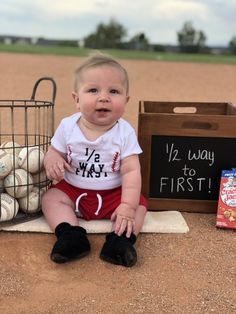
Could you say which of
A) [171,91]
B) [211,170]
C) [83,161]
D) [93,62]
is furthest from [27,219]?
[171,91]

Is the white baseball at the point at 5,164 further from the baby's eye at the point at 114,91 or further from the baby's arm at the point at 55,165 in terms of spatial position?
the baby's eye at the point at 114,91

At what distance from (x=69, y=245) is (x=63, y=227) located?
0.74ft

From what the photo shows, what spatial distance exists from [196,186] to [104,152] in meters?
0.85

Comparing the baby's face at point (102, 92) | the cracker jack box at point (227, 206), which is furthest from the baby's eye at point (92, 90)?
the cracker jack box at point (227, 206)

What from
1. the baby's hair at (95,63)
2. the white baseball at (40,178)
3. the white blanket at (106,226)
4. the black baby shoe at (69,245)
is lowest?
the white blanket at (106,226)

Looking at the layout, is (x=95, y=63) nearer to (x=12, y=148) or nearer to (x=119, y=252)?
(x=12, y=148)

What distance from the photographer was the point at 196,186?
3.76m

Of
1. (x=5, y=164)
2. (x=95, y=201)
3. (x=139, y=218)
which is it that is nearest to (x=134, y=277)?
(x=139, y=218)

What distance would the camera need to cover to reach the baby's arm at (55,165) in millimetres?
3232

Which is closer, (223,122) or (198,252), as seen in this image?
(198,252)

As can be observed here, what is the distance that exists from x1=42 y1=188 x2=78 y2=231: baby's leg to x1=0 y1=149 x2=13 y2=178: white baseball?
302 millimetres

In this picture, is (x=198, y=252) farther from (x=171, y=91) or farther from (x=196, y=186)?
(x=171, y=91)

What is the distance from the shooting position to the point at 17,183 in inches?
132

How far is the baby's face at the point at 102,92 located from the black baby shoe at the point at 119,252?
82 centimetres
